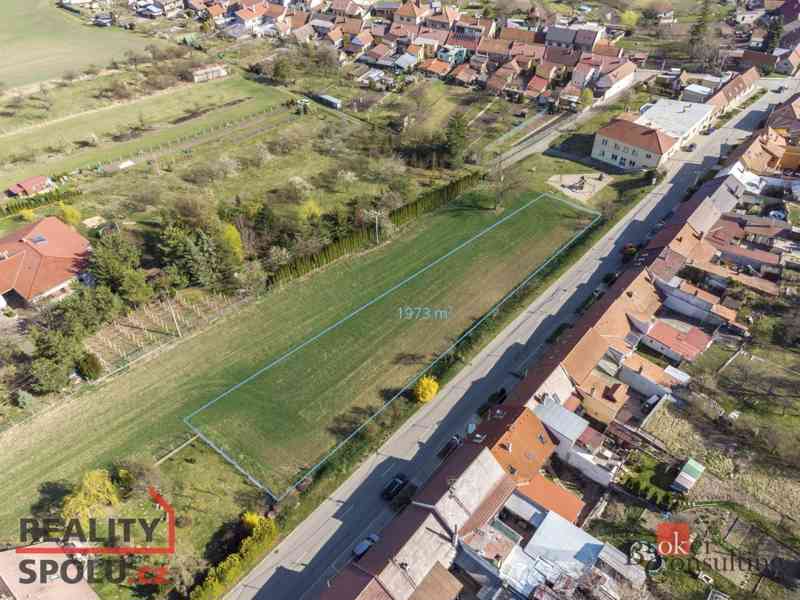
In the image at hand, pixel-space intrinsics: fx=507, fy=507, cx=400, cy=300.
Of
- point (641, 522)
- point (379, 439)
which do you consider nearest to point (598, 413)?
point (641, 522)

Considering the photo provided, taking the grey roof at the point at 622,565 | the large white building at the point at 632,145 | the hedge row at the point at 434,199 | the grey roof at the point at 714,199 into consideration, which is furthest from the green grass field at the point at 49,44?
the grey roof at the point at 622,565

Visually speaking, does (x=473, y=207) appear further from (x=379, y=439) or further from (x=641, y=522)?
(x=641, y=522)

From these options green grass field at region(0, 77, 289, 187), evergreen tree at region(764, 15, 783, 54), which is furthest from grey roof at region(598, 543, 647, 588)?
evergreen tree at region(764, 15, 783, 54)

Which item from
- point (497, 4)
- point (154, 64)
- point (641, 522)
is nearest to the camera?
point (641, 522)

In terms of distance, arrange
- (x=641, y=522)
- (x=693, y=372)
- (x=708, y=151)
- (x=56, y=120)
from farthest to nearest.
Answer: (x=56, y=120) → (x=708, y=151) → (x=693, y=372) → (x=641, y=522)

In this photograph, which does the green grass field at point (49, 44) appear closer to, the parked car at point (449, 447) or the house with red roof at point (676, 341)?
the parked car at point (449, 447)

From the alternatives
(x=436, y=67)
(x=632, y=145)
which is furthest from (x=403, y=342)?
(x=436, y=67)

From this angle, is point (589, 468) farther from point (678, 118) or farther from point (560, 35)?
point (560, 35)
